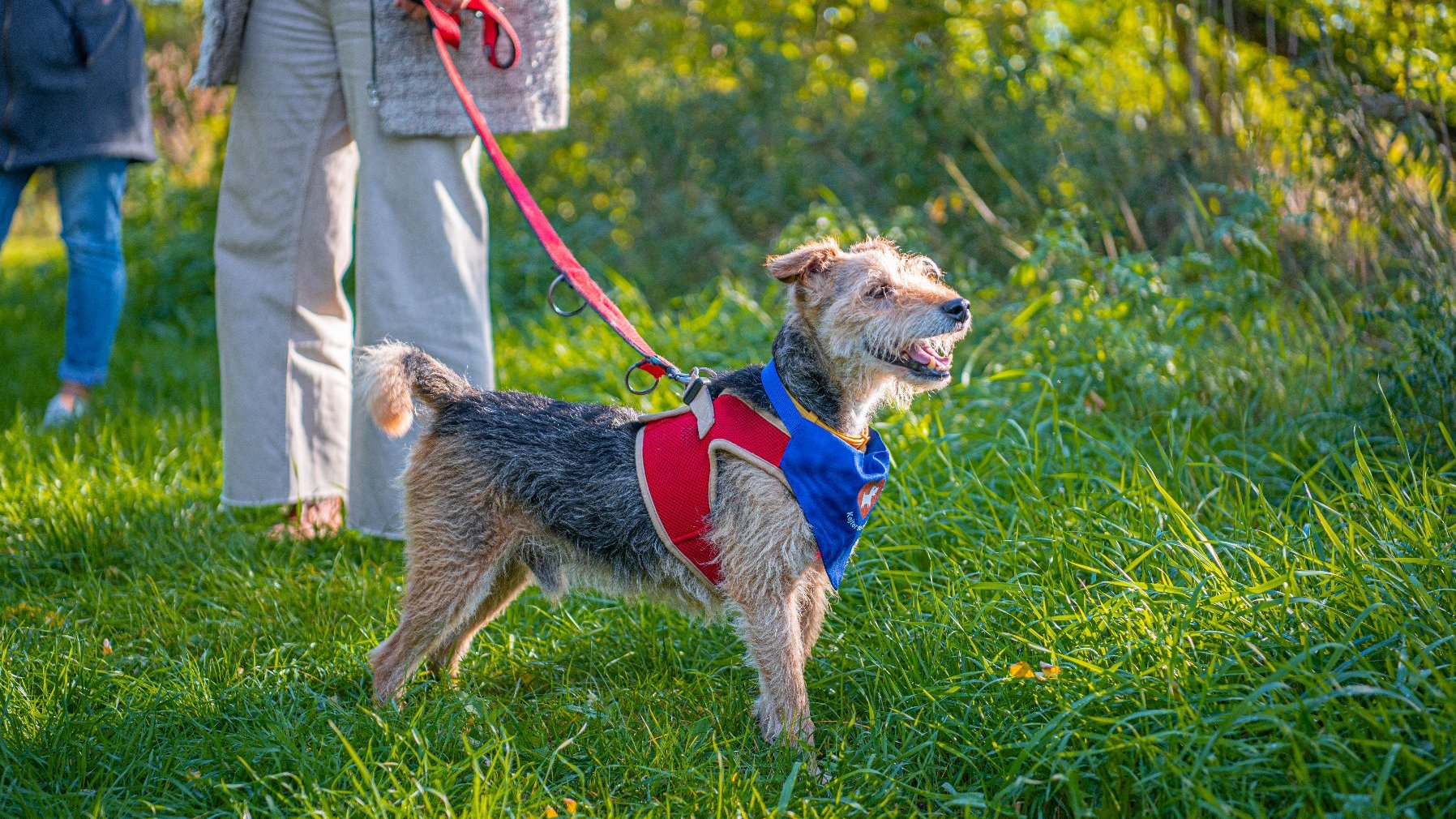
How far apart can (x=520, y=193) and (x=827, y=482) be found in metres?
1.51

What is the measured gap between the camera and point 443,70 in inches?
147

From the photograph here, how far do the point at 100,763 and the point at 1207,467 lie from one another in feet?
11.7

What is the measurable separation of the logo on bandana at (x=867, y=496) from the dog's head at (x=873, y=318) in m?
0.28

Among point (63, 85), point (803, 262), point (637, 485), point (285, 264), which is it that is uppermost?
point (63, 85)

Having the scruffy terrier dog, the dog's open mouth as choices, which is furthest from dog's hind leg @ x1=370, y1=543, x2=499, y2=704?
the dog's open mouth

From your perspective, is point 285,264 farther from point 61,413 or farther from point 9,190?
point 61,413

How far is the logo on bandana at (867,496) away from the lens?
280cm

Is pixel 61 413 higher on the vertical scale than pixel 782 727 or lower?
lower

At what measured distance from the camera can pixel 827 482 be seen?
2.77 metres

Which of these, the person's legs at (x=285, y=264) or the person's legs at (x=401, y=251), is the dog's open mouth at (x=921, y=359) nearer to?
the person's legs at (x=401, y=251)

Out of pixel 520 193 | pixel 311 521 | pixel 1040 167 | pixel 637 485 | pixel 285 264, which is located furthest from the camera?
pixel 1040 167

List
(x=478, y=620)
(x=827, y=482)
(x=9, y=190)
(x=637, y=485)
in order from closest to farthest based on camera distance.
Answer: (x=827, y=482), (x=637, y=485), (x=478, y=620), (x=9, y=190)

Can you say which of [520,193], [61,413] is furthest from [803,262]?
[61,413]

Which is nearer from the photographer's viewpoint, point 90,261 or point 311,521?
point 311,521
